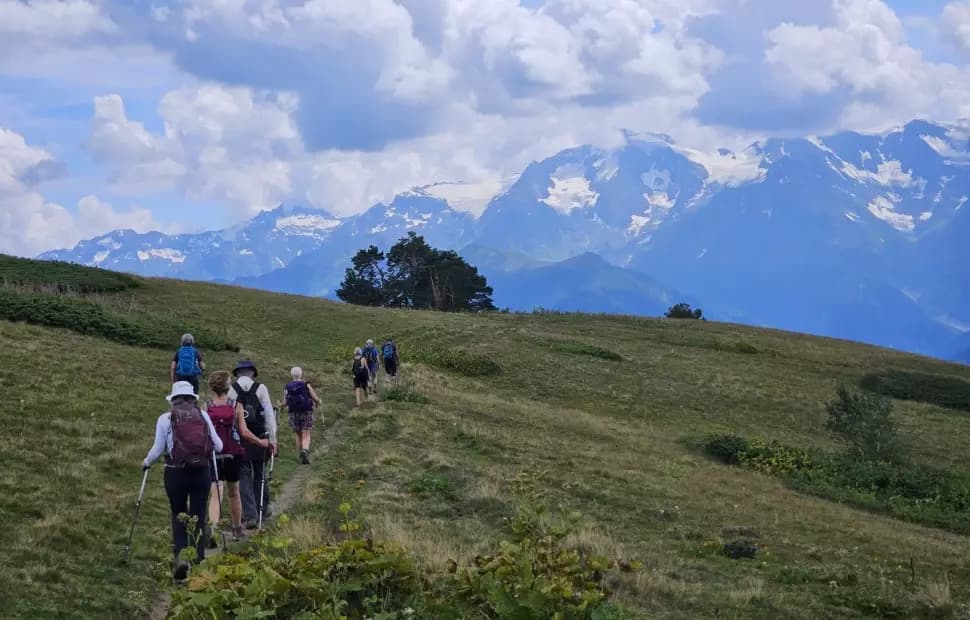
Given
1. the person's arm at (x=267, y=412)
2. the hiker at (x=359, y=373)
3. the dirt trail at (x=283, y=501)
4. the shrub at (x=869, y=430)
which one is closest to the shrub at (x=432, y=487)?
the dirt trail at (x=283, y=501)

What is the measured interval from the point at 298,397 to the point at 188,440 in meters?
7.49

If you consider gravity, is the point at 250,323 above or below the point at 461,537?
above

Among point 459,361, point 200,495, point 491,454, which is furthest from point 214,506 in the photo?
point 459,361

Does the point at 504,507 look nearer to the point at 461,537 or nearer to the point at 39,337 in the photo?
the point at 461,537

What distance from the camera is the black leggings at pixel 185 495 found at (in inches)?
341

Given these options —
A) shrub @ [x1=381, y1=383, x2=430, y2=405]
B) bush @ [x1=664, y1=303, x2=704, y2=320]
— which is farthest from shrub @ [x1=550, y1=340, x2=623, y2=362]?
bush @ [x1=664, y1=303, x2=704, y2=320]

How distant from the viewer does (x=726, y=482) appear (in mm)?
20234

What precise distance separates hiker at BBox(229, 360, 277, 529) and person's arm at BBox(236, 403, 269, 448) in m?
0.07

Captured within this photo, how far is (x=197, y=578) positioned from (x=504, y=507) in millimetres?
7558

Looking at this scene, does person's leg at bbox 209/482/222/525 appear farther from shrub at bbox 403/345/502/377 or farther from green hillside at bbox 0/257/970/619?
shrub at bbox 403/345/502/377

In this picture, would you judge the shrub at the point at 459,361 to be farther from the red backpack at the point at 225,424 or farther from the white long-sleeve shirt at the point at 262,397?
the red backpack at the point at 225,424

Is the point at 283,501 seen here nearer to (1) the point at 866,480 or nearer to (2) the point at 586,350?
(1) the point at 866,480

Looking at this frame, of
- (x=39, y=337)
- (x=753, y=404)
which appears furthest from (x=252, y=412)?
(x=753, y=404)

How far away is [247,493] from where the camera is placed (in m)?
11.2
